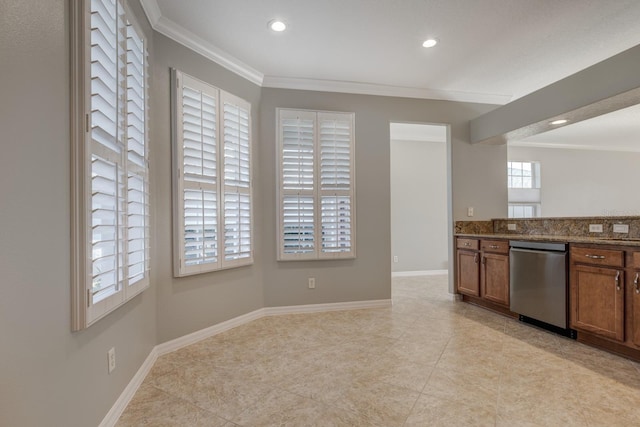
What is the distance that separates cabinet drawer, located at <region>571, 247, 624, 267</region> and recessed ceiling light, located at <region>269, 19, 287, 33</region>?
316 cm

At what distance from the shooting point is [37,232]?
48.2 inches

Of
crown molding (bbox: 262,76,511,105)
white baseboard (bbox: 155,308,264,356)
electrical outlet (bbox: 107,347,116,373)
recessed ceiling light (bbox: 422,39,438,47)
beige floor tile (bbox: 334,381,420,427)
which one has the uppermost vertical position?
recessed ceiling light (bbox: 422,39,438,47)

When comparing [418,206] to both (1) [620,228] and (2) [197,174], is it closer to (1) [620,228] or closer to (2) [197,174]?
(1) [620,228]

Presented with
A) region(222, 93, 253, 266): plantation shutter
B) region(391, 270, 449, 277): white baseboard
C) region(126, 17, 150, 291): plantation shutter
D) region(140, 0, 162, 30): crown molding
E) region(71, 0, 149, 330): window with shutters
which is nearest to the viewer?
region(71, 0, 149, 330): window with shutters

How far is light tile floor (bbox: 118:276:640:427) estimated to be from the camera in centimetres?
186

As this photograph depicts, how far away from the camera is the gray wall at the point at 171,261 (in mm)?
2684

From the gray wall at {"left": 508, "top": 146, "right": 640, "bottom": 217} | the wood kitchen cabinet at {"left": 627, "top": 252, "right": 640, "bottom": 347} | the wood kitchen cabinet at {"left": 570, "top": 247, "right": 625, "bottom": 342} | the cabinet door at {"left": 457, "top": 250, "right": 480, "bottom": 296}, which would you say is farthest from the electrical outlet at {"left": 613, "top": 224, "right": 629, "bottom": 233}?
the gray wall at {"left": 508, "top": 146, "right": 640, "bottom": 217}

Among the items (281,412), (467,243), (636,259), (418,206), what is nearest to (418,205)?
(418,206)

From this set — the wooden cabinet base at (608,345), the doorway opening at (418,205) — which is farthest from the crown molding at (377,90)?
the wooden cabinet base at (608,345)

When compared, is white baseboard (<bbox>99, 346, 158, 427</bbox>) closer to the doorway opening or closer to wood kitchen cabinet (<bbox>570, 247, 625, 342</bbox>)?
wood kitchen cabinet (<bbox>570, 247, 625, 342</bbox>)

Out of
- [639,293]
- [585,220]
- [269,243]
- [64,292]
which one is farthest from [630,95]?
[64,292]

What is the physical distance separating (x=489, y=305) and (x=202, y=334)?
3.22m

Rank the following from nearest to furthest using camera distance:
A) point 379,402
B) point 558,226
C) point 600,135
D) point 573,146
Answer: point 379,402, point 558,226, point 600,135, point 573,146

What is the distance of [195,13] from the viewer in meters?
2.61
